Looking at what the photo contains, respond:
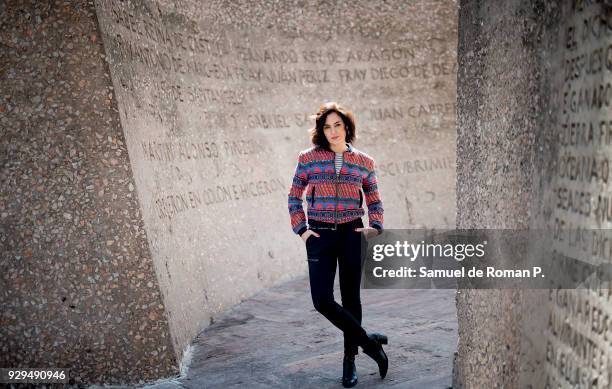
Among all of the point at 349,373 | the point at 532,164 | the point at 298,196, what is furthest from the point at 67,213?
the point at 532,164

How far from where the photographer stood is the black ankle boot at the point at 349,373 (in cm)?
407

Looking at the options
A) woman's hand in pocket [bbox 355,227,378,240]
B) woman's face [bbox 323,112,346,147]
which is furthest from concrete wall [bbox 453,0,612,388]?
woman's face [bbox 323,112,346,147]

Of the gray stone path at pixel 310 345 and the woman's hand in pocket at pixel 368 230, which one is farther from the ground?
the woman's hand in pocket at pixel 368 230

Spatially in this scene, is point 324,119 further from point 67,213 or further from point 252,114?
point 252,114

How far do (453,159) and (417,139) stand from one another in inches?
21.7

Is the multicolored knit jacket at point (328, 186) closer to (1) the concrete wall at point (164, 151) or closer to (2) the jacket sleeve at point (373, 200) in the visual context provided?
(2) the jacket sleeve at point (373, 200)

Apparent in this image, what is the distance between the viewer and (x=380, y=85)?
857cm

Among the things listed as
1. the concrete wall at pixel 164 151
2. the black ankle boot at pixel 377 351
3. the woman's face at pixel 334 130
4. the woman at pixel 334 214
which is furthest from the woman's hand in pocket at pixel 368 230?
the concrete wall at pixel 164 151

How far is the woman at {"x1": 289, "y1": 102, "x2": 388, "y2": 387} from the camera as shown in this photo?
3859 millimetres

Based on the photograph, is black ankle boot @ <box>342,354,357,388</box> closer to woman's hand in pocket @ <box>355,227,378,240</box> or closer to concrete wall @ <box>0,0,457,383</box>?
woman's hand in pocket @ <box>355,227,378,240</box>

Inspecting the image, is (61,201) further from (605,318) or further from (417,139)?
(417,139)

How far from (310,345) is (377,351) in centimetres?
92

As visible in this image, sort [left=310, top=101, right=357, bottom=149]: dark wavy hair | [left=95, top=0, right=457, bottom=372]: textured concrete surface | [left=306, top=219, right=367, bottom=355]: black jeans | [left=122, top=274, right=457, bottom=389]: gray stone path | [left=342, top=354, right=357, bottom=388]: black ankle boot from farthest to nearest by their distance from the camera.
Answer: [left=95, top=0, right=457, bottom=372]: textured concrete surface → [left=122, top=274, right=457, bottom=389]: gray stone path → [left=342, top=354, right=357, bottom=388]: black ankle boot → [left=310, top=101, right=357, bottom=149]: dark wavy hair → [left=306, top=219, right=367, bottom=355]: black jeans

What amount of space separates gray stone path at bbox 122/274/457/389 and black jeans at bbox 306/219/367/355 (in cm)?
45
